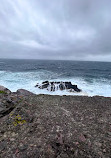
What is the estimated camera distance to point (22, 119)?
249 inches

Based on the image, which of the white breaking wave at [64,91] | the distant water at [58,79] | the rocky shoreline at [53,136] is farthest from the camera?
the distant water at [58,79]

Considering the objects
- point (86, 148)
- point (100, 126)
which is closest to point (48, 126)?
point (86, 148)

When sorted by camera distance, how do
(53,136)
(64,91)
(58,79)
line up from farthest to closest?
(58,79)
(64,91)
(53,136)

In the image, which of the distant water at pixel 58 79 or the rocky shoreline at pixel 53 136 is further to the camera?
the distant water at pixel 58 79

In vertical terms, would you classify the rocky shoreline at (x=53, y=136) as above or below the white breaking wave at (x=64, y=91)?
above

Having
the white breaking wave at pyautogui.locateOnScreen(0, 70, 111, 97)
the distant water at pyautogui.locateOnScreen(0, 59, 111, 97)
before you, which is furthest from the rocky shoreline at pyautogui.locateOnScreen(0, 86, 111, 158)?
the distant water at pyautogui.locateOnScreen(0, 59, 111, 97)

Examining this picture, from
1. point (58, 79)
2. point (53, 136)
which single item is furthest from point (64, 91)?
point (53, 136)

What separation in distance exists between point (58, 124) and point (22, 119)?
285 cm

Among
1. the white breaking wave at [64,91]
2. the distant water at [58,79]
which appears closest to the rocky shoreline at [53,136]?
the white breaking wave at [64,91]

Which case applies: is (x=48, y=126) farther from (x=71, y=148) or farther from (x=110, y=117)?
(x=110, y=117)

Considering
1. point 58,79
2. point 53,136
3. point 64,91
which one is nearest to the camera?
point 53,136

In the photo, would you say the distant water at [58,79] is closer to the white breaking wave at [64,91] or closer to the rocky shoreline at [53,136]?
the white breaking wave at [64,91]

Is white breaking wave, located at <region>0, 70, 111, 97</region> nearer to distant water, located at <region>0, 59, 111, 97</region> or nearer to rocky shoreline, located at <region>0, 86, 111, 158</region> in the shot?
distant water, located at <region>0, 59, 111, 97</region>

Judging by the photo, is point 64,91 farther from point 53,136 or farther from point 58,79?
point 53,136
